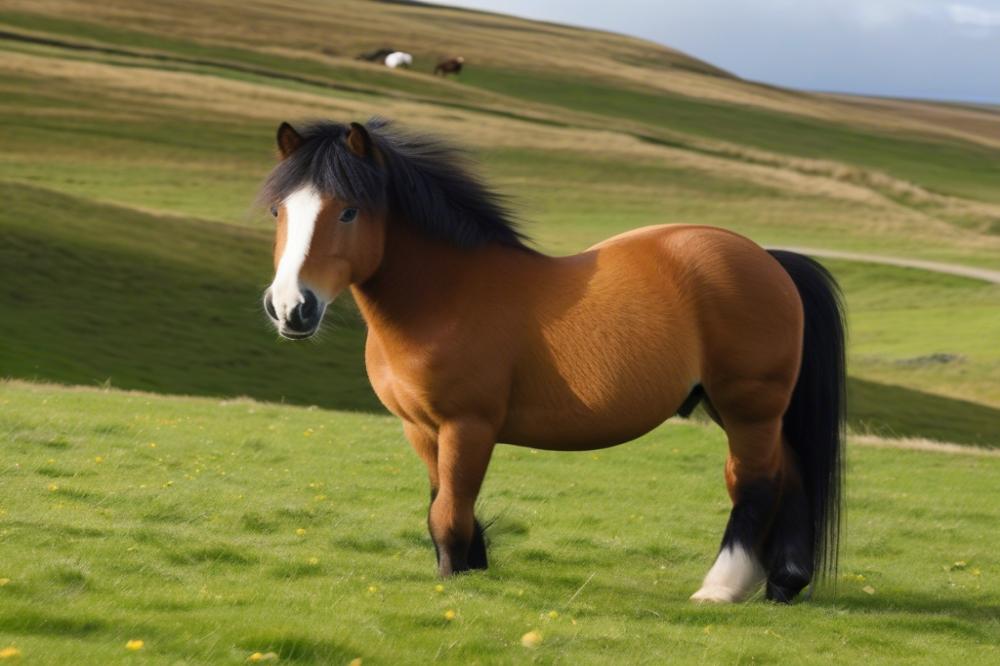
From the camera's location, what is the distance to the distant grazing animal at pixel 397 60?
101938mm

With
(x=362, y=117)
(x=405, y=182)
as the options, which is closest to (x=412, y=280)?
(x=405, y=182)

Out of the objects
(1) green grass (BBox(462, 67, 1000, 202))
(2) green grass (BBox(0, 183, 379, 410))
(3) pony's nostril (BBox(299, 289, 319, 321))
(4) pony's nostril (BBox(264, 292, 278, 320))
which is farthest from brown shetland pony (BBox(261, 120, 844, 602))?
(1) green grass (BBox(462, 67, 1000, 202))

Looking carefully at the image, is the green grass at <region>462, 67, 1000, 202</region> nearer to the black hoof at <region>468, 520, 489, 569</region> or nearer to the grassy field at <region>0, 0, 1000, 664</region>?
the grassy field at <region>0, 0, 1000, 664</region>

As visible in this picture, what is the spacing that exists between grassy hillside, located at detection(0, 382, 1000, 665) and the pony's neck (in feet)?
5.48

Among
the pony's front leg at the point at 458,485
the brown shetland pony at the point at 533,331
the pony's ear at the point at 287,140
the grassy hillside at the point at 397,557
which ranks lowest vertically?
the grassy hillside at the point at 397,557

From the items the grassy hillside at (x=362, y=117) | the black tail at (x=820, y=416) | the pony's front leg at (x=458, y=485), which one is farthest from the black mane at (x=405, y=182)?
the black tail at (x=820, y=416)

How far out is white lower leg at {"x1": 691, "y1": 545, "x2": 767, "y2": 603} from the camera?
338 inches

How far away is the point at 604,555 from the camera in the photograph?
10531 millimetres

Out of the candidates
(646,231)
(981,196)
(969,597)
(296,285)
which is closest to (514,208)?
(646,231)

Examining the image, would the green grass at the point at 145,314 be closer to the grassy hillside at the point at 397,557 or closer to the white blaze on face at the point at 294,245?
the grassy hillside at the point at 397,557

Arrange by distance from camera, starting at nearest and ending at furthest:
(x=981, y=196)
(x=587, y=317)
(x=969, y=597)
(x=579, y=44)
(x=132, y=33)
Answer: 1. (x=587, y=317)
2. (x=969, y=597)
3. (x=981, y=196)
4. (x=132, y=33)
5. (x=579, y=44)

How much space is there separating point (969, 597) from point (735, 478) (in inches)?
90.7

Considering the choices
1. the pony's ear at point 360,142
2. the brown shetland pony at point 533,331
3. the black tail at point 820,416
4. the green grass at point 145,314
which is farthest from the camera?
the green grass at point 145,314

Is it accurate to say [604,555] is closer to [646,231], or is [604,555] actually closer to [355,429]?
[646,231]
